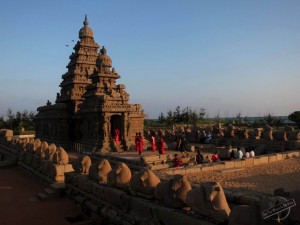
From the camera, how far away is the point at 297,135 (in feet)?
59.8

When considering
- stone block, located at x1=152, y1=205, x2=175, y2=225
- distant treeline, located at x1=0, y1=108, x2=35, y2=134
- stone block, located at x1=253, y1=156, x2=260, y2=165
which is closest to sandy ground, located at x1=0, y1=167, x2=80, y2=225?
stone block, located at x1=152, y1=205, x2=175, y2=225

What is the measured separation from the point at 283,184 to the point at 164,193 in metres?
5.85

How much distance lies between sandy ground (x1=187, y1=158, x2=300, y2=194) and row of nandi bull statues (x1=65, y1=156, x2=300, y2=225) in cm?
374

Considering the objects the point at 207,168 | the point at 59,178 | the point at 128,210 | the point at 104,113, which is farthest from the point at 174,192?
the point at 104,113

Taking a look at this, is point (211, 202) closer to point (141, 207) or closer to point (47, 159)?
point (141, 207)

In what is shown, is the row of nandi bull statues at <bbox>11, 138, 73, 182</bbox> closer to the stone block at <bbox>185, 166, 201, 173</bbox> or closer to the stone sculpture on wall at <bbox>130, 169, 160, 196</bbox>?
the stone block at <bbox>185, 166, 201, 173</bbox>

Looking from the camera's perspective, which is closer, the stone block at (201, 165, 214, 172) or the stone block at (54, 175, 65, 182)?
the stone block at (54, 175, 65, 182)

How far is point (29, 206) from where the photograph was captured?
8648 mm

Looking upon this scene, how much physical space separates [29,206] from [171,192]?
5.35 m

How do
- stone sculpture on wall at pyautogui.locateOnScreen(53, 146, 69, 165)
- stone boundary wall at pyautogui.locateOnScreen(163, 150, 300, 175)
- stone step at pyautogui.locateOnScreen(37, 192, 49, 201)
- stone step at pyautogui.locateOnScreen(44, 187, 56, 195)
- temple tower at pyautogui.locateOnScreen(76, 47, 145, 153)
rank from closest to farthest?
stone step at pyautogui.locateOnScreen(37, 192, 49, 201), stone step at pyautogui.locateOnScreen(44, 187, 56, 195), stone sculpture on wall at pyautogui.locateOnScreen(53, 146, 69, 165), stone boundary wall at pyautogui.locateOnScreen(163, 150, 300, 175), temple tower at pyautogui.locateOnScreen(76, 47, 145, 153)

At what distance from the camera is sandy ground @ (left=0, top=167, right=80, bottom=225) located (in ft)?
24.7

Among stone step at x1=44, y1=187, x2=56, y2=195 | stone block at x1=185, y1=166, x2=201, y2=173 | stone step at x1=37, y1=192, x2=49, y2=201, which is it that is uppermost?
stone block at x1=185, y1=166, x2=201, y2=173

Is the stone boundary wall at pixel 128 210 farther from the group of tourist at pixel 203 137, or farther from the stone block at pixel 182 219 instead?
the group of tourist at pixel 203 137

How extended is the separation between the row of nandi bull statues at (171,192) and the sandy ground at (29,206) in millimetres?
875
